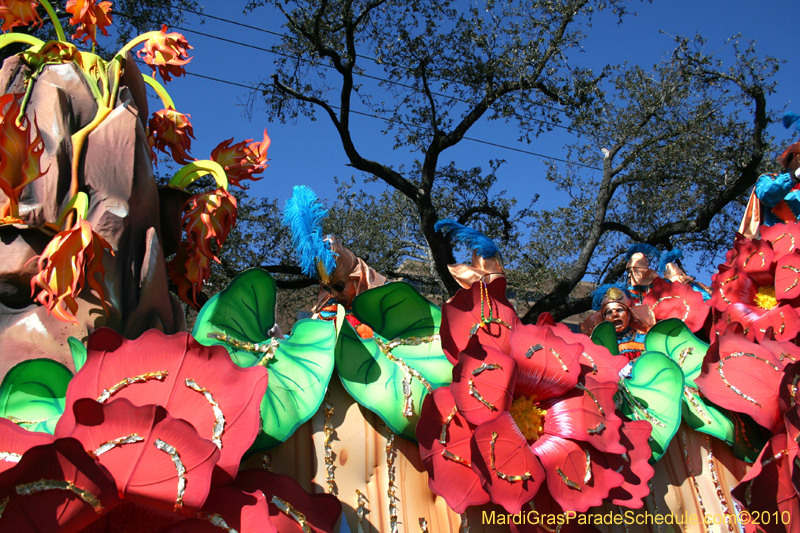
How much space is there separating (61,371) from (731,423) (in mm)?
2327

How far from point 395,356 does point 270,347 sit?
387 mm

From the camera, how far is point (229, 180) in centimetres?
257

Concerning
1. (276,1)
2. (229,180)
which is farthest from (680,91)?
(229,180)

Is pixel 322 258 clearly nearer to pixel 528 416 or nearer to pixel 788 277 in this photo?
pixel 528 416

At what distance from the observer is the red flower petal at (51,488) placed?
1030 mm

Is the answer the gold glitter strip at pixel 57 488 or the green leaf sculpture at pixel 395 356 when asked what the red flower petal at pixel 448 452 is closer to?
the green leaf sculpture at pixel 395 356

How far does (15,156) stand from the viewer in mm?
1872

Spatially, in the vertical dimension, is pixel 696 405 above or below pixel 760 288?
below

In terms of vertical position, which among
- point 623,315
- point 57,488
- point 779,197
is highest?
point 779,197

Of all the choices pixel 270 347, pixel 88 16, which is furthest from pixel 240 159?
pixel 270 347

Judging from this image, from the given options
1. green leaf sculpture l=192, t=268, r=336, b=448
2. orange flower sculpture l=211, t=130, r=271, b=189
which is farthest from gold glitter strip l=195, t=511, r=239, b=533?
orange flower sculpture l=211, t=130, r=271, b=189

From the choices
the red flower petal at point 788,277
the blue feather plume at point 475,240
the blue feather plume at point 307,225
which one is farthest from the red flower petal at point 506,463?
the red flower petal at point 788,277

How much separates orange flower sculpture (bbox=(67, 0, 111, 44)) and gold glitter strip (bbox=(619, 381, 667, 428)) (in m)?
2.56

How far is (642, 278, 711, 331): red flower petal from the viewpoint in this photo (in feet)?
11.4
